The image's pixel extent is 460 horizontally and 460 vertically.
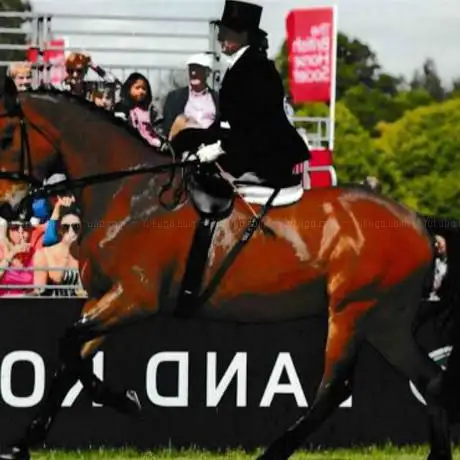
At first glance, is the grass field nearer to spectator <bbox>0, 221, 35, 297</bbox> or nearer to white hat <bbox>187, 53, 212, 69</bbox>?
spectator <bbox>0, 221, 35, 297</bbox>

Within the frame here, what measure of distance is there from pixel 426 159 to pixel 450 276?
49.4 metres

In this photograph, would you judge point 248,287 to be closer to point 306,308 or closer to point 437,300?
point 306,308

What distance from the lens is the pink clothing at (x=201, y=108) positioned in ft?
37.1

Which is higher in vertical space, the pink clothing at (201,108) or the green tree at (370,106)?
the pink clothing at (201,108)

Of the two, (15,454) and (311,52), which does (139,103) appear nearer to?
(15,454)

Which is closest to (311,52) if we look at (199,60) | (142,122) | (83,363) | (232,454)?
(199,60)

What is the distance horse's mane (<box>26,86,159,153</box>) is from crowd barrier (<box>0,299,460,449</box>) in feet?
5.28

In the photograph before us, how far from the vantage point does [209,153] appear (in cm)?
919

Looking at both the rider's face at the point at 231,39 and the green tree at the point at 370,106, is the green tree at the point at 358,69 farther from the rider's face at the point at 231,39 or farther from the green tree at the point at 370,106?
the rider's face at the point at 231,39

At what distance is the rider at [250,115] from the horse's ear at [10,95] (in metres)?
1.20

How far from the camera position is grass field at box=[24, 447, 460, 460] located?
406 inches

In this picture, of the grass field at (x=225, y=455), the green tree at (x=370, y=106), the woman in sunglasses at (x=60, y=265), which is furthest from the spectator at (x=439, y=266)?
the green tree at (x=370, y=106)

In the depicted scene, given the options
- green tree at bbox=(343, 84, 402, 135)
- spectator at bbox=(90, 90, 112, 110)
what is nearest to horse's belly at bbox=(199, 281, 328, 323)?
spectator at bbox=(90, 90, 112, 110)

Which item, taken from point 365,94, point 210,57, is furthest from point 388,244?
point 365,94
